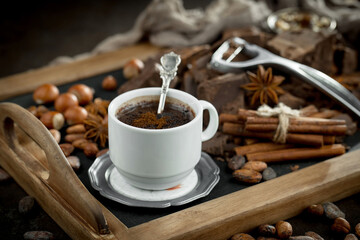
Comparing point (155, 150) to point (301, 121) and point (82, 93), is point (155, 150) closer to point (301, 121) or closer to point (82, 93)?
point (301, 121)

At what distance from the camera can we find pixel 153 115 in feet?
5.20

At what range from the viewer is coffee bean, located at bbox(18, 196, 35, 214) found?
166 centimetres

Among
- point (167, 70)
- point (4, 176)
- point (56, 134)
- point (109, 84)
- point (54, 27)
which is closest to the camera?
point (167, 70)

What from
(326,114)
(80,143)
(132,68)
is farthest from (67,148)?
(326,114)

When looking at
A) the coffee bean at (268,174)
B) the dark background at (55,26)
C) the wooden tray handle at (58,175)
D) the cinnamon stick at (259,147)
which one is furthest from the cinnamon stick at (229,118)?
the dark background at (55,26)

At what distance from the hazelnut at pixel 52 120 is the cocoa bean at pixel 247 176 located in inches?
27.6

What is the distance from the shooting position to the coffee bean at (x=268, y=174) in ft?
5.66

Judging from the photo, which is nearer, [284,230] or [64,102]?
[284,230]

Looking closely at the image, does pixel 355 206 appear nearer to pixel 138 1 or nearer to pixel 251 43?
pixel 251 43

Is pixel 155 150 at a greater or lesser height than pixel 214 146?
greater

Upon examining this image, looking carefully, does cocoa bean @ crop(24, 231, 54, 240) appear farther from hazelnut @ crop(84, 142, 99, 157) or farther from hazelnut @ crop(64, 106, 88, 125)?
hazelnut @ crop(64, 106, 88, 125)

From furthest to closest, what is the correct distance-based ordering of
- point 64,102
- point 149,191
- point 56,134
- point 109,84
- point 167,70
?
point 109,84 < point 64,102 < point 56,134 < point 167,70 < point 149,191

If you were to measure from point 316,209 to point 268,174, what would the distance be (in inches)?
7.4

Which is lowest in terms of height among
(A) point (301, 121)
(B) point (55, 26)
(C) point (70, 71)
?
(B) point (55, 26)
